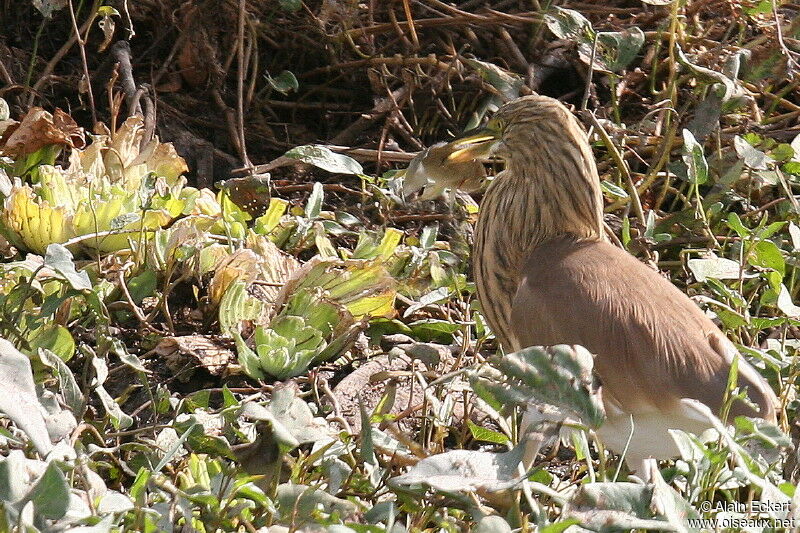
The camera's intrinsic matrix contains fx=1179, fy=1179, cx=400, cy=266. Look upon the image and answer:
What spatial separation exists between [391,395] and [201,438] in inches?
16.8

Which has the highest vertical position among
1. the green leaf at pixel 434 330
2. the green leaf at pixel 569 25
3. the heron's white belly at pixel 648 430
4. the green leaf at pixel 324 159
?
the green leaf at pixel 569 25

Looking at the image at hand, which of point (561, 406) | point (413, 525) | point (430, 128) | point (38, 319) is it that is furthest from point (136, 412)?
point (430, 128)

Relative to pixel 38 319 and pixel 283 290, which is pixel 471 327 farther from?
pixel 38 319

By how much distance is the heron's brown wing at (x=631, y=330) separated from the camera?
2389 millimetres

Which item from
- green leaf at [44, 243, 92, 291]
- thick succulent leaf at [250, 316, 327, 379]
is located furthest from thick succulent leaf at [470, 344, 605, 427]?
thick succulent leaf at [250, 316, 327, 379]

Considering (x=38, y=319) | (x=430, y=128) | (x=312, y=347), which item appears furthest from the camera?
(x=430, y=128)

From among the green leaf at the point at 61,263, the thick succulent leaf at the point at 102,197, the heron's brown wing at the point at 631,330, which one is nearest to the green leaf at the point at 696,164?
the heron's brown wing at the point at 631,330

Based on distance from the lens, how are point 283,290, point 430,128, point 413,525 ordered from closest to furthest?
point 413,525
point 283,290
point 430,128

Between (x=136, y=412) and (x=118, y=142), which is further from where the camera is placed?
(x=118, y=142)

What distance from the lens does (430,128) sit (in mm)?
3924

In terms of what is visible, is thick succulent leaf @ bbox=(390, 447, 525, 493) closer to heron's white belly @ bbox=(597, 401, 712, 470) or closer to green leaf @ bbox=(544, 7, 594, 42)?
heron's white belly @ bbox=(597, 401, 712, 470)

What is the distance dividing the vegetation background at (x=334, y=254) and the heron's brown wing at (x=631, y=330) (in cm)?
16

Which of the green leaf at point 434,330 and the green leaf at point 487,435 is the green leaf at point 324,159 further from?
the green leaf at point 487,435

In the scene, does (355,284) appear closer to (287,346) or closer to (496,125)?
(287,346)
